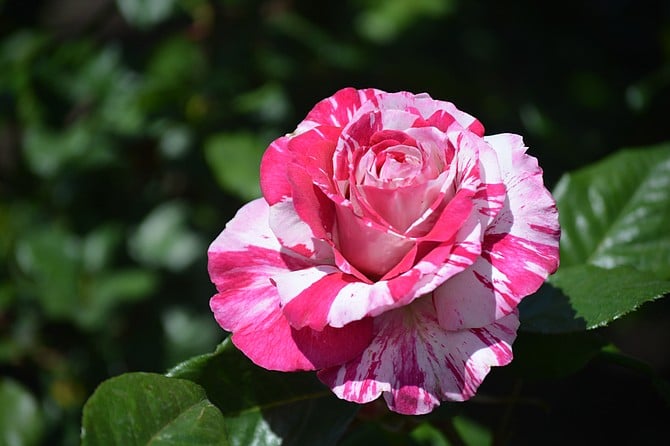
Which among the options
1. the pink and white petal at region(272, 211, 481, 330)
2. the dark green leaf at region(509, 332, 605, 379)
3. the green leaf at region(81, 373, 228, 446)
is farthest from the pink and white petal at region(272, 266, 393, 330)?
the dark green leaf at region(509, 332, 605, 379)

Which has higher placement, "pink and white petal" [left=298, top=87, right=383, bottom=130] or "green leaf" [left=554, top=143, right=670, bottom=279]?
"pink and white petal" [left=298, top=87, right=383, bottom=130]

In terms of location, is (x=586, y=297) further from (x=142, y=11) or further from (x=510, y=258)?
(x=142, y=11)

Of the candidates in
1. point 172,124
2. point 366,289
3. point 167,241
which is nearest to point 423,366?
point 366,289

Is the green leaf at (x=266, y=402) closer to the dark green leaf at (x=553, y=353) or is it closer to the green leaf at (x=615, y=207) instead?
the dark green leaf at (x=553, y=353)

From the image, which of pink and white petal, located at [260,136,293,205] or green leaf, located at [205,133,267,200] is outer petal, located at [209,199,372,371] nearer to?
pink and white petal, located at [260,136,293,205]

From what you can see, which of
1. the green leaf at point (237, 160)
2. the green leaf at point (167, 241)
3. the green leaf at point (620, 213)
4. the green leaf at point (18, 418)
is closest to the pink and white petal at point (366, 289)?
the green leaf at point (620, 213)
